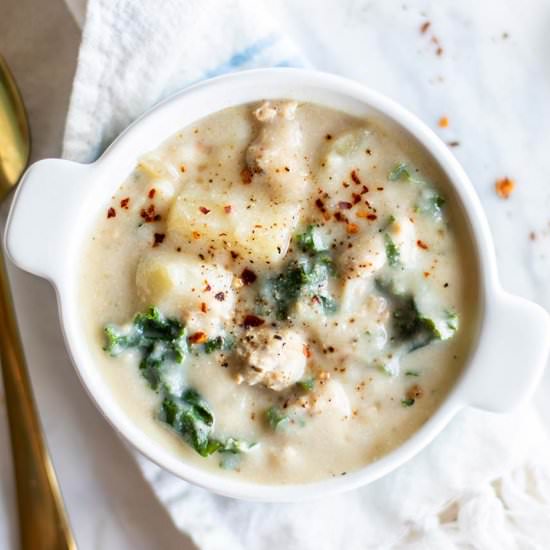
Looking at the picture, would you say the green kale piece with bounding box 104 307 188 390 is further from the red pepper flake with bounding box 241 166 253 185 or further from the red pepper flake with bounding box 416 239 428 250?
the red pepper flake with bounding box 416 239 428 250

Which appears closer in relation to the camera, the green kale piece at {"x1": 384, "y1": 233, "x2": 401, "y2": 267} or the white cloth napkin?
the green kale piece at {"x1": 384, "y1": 233, "x2": 401, "y2": 267}

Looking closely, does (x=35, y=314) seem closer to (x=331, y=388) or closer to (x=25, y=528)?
(x=25, y=528)

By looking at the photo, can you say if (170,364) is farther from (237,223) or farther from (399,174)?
(399,174)

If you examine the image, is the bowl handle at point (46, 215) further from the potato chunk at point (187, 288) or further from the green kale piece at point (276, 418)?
the green kale piece at point (276, 418)

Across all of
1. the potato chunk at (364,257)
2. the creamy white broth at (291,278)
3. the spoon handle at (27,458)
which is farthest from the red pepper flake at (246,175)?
the spoon handle at (27,458)

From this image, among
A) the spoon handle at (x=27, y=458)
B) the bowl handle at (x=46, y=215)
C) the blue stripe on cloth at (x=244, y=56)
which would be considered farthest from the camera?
Result: the spoon handle at (x=27, y=458)

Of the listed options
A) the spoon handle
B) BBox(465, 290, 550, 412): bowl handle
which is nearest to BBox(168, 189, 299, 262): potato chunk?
BBox(465, 290, 550, 412): bowl handle

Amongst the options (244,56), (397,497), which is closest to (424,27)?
(244,56)
